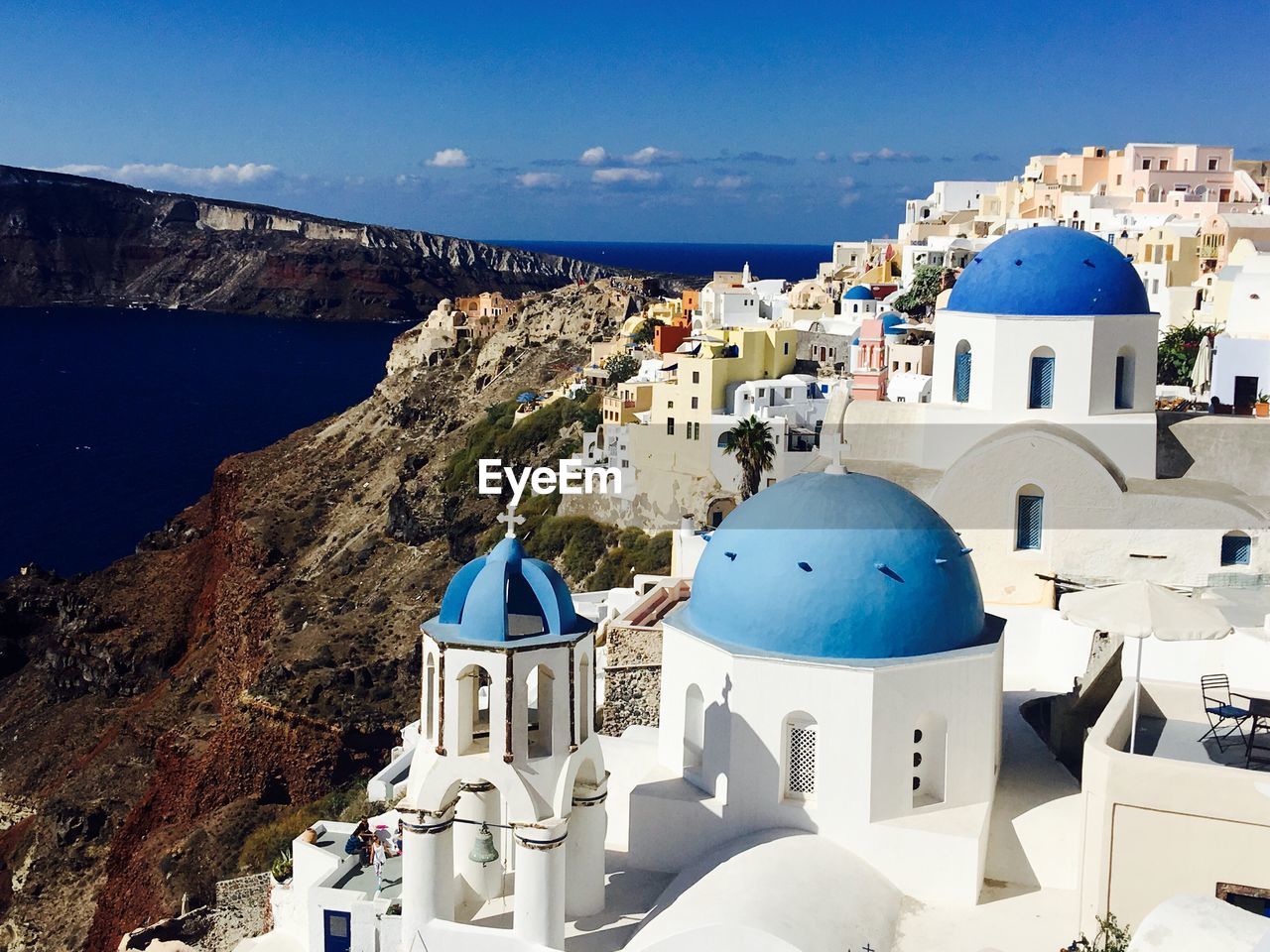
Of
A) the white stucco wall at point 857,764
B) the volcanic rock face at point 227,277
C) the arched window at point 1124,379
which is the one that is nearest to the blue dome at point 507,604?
the white stucco wall at point 857,764

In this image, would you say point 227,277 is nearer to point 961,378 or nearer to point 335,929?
point 961,378

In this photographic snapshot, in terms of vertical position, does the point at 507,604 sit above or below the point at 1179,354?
below

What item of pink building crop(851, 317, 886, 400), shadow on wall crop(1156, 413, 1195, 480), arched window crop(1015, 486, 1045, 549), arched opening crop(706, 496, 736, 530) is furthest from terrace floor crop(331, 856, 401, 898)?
pink building crop(851, 317, 886, 400)

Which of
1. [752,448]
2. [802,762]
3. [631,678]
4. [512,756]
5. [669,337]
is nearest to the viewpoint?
[512,756]

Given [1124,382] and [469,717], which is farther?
[1124,382]

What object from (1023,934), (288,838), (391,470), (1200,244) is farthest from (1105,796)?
(391,470)

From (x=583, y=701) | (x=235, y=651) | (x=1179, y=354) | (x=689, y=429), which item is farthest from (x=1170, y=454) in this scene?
(x=235, y=651)
